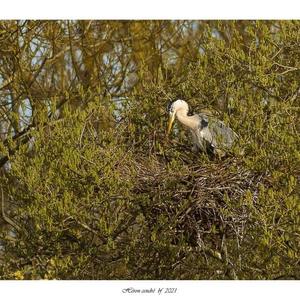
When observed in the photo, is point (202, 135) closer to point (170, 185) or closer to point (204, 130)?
point (204, 130)

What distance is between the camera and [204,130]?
789cm

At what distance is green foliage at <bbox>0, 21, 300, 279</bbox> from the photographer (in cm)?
630

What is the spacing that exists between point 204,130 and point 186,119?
283mm

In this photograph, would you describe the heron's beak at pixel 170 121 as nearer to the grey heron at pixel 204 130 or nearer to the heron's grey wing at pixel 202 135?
the grey heron at pixel 204 130

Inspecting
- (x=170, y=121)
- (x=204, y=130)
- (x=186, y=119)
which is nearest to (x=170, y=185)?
(x=170, y=121)

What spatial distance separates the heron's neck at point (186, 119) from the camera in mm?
7416

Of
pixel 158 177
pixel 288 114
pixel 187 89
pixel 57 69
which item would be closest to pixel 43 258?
pixel 158 177

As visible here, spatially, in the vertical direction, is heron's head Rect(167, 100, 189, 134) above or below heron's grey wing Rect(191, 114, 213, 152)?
above

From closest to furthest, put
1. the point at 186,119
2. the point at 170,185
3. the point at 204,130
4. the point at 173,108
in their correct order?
1. the point at 170,185
2. the point at 173,108
3. the point at 186,119
4. the point at 204,130

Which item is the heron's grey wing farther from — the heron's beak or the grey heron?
the heron's beak

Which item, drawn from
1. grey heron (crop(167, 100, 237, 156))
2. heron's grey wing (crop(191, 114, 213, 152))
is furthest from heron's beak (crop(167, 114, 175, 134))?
heron's grey wing (crop(191, 114, 213, 152))

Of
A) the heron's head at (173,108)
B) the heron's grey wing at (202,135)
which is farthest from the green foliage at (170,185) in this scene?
the heron's grey wing at (202,135)

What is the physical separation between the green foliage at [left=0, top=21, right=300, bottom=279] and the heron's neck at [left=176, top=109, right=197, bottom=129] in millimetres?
115

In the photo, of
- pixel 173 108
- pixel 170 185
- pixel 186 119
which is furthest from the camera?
pixel 186 119
